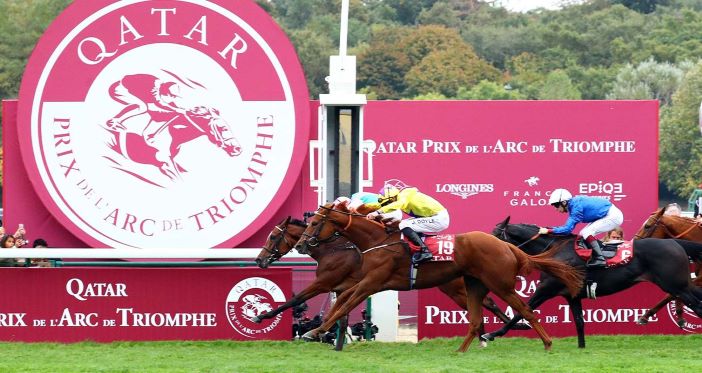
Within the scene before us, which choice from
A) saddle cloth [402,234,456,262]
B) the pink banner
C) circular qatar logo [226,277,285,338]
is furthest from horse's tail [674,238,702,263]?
the pink banner

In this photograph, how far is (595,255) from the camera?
39.6ft

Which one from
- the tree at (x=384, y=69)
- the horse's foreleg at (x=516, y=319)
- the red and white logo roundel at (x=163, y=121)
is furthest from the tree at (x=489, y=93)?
the horse's foreleg at (x=516, y=319)

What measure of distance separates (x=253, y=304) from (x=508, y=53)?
57.9m

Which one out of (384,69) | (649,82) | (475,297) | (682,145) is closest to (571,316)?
(475,297)

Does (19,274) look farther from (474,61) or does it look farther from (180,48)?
(474,61)

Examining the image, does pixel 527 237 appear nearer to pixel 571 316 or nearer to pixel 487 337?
pixel 487 337

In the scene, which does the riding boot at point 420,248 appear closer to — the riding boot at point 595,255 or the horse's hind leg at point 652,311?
the riding boot at point 595,255

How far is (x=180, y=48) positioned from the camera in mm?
13422

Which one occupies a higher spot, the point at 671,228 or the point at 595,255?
the point at 671,228

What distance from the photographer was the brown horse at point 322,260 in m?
12.3

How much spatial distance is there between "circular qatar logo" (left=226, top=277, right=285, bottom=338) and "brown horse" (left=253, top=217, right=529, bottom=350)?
32cm

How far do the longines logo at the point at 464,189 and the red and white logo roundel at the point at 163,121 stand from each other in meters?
3.36

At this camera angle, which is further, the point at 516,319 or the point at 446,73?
the point at 446,73

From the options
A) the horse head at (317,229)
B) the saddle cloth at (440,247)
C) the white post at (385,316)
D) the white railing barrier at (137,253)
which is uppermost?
the horse head at (317,229)
